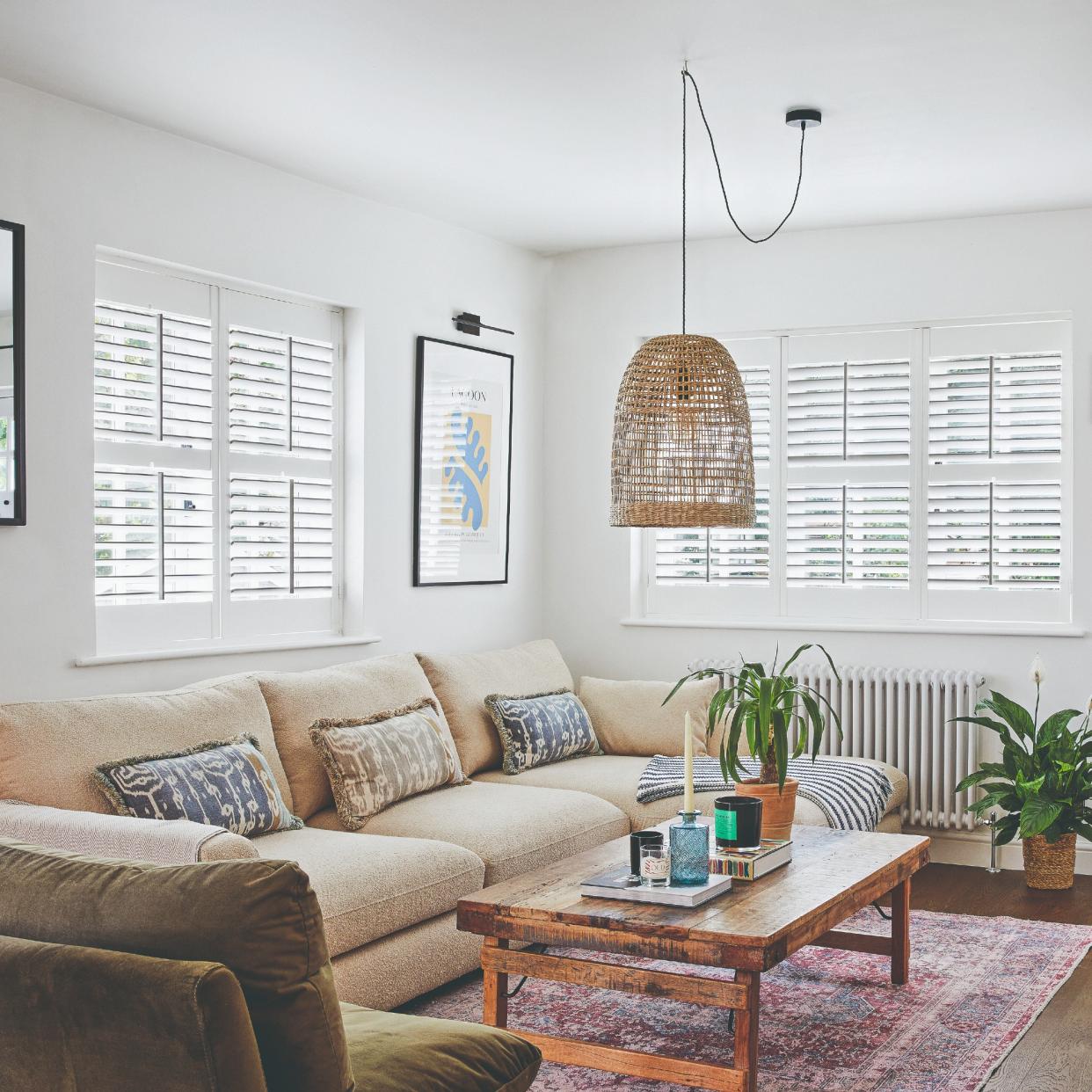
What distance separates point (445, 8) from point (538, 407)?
9.81ft

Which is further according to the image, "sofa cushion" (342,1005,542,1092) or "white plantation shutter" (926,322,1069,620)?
"white plantation shutter" (926,322,1069,620)

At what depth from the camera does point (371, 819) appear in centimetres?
393

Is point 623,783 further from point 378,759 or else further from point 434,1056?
point 434,1056

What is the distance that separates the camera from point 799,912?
9.41 feet

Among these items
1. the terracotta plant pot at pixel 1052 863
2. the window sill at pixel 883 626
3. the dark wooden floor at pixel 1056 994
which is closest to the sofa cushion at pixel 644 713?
the window sill at pixel 883 626

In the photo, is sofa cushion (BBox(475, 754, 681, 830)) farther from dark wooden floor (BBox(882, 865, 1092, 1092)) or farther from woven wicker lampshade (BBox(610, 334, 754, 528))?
woven wicker lampshade (BBox(610, 334, 754, 528))

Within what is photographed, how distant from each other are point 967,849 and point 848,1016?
6.83ft

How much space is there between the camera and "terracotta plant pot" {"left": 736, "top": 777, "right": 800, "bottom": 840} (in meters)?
3.45

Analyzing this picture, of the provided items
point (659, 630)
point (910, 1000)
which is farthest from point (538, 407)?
point (910, 1000)

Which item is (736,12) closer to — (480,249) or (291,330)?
(291,330)

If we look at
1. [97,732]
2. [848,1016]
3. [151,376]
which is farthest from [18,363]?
[848,1016]

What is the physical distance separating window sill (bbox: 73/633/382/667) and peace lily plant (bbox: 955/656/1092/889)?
2.39m

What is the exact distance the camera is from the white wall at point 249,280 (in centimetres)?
365

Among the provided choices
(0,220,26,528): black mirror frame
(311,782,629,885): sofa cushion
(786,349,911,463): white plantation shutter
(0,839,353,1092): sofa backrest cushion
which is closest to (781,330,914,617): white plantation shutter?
(786,349,911,463): white plantation shutter
